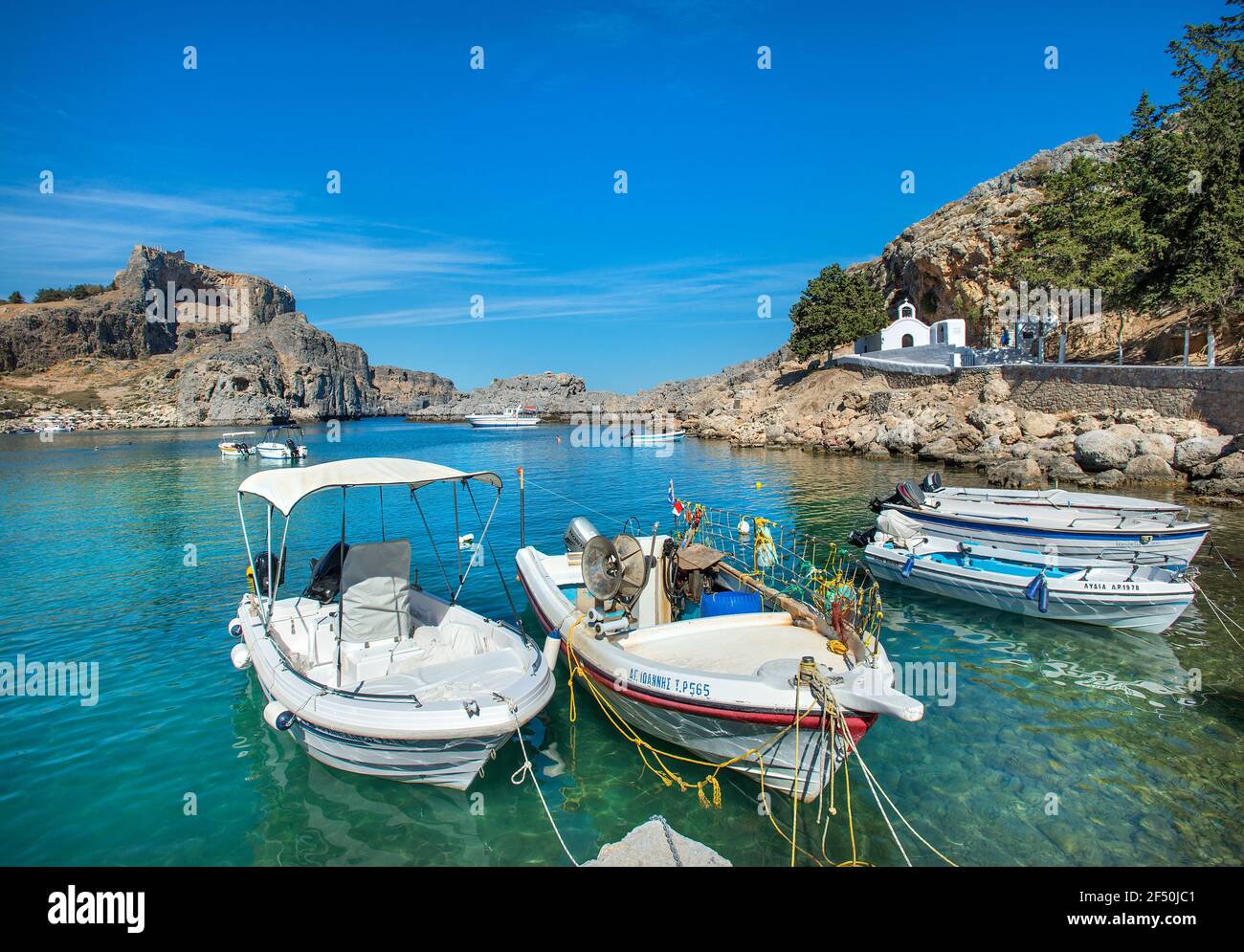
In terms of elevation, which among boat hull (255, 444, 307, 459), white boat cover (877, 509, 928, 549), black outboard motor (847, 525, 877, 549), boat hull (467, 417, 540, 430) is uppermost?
boat hull (467, 417, 540, 430)

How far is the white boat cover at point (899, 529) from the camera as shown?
17.3 metres

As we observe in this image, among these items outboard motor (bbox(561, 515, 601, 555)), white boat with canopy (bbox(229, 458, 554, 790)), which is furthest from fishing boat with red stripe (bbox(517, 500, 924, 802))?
outboard motor (bbox(561, 515, 601, 555))

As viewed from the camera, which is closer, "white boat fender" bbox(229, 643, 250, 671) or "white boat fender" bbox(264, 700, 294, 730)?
"white boat fender" bbox(264, 700, 294, 730)

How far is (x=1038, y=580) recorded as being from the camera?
1377cm

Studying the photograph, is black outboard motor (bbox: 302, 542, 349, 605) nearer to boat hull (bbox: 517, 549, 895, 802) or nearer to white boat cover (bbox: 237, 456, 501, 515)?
white boat cover (bbox: 237, 456, 501, 515)

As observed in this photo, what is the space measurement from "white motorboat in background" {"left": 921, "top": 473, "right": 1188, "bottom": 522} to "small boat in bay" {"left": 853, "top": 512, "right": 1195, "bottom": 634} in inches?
119

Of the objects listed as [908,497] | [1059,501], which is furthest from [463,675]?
[1059,501]

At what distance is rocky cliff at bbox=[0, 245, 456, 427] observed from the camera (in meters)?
132

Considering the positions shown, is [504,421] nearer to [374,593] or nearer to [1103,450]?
[1103,450]

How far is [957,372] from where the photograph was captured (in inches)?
1893

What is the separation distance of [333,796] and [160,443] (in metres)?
89.5

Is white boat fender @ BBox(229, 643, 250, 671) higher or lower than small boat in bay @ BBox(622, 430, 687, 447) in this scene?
lower

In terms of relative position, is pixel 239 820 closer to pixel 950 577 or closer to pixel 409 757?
pixel 409 757
